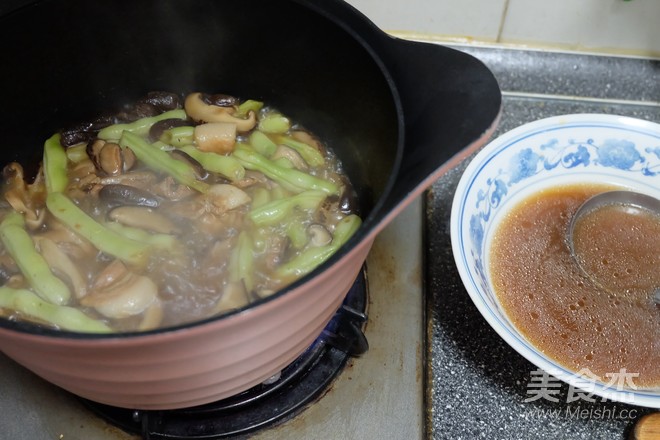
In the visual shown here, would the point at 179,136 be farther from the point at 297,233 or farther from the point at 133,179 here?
the point at 297,233

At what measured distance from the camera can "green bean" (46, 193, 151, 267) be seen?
3.25 ft

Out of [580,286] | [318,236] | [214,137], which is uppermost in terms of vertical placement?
[214,137]

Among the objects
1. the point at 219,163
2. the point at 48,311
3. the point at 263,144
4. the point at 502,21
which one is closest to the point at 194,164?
the point at 219,163

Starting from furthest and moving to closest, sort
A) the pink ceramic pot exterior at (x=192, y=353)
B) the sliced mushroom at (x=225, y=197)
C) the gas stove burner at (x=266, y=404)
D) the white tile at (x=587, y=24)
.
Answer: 1. the white tile at (x=587, y=24)
2. the sliced mushroom at (x=225, y=197)
3. the gas stove burner at (x=266, y=404)
4. the pink ceramic pot exterior at (x=192, y=353)

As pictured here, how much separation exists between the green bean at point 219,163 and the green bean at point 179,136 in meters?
0.02

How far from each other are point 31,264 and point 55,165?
244 millimetres

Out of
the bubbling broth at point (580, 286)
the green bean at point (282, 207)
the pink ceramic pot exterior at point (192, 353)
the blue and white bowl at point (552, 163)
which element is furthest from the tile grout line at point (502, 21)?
the pink ceramic pot exterior at point (192, 353)

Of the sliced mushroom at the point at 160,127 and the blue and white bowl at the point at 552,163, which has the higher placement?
the sliced mushroom at the point at 160,127

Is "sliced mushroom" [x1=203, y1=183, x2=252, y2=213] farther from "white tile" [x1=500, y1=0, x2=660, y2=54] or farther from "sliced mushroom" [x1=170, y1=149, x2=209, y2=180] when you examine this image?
"white tile" [x1=500, y1=0, x2=660, y2=54]

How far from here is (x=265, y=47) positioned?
116 centimetres

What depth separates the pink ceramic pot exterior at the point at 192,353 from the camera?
0.65 meters

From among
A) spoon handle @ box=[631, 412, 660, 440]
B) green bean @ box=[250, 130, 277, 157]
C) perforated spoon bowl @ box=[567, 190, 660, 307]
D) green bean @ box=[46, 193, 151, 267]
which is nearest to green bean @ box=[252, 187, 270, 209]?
green bean @ box=[250, 130, 277, 157]

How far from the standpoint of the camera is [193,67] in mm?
1241

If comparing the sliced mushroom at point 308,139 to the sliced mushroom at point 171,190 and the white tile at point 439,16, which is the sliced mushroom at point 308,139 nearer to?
the sliced mushroom at point 171,190
